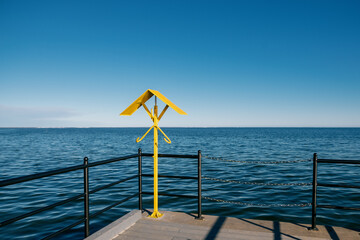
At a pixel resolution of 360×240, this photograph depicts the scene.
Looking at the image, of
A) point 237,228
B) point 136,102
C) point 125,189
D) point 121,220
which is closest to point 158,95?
point 136,102

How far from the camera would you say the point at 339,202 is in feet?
28.6

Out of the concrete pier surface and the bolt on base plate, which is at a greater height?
the bolt on base plate

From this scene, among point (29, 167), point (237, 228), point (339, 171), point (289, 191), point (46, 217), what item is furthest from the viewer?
point (29, 167)

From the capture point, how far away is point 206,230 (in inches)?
156

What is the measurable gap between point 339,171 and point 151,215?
1368 centimetres

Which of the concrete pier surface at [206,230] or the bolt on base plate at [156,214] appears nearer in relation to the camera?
the concrete pier surface at [206,230]

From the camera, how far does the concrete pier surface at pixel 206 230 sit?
371 cm

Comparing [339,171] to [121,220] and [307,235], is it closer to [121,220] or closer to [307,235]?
[307,235]

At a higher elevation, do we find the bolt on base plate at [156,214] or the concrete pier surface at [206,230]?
the bolt on base plate at [156,214]

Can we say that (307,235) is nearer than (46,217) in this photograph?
Yes

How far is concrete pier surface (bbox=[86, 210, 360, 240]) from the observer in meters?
3.71

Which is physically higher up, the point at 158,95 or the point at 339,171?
the point at 158,95

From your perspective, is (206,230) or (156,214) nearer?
(206,230)

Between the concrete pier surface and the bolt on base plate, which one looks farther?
the bolt on base plate
